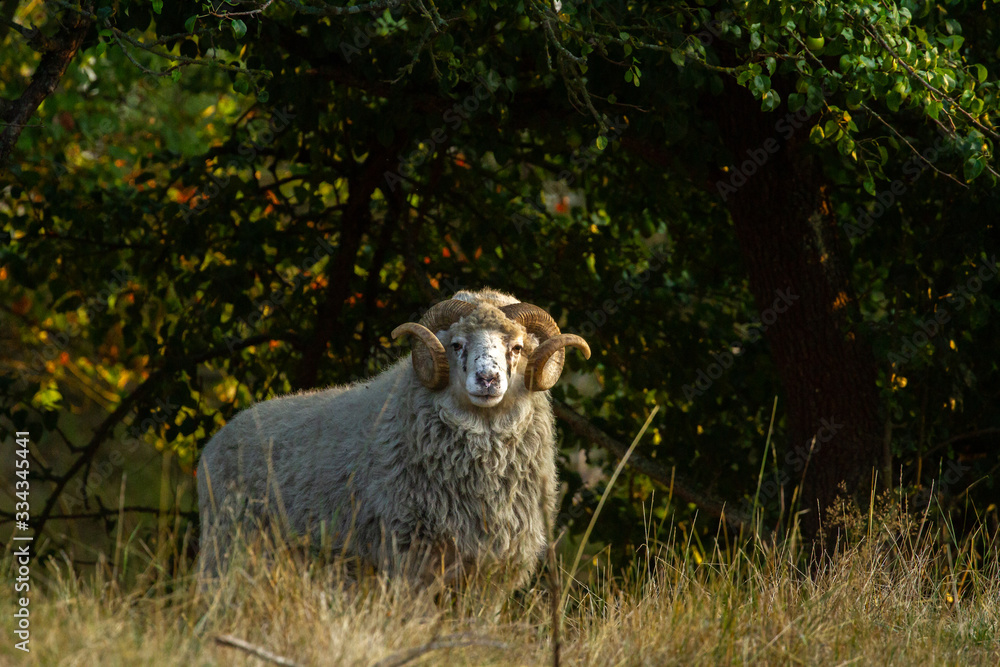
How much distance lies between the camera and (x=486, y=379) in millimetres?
4355

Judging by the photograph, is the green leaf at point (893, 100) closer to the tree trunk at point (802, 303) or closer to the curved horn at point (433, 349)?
the tree trunk at point (802, 303)

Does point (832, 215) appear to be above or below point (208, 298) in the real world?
above

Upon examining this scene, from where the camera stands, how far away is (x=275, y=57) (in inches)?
221

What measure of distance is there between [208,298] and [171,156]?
4.21 ft

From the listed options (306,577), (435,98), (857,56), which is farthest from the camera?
(435,98)

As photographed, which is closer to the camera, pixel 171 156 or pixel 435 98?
pixel 435 98

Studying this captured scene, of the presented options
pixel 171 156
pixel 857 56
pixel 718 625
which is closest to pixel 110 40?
pixel 171 156

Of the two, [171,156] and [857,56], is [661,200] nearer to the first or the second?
[857,56]

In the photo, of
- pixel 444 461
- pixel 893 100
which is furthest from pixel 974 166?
pixel 444 461
